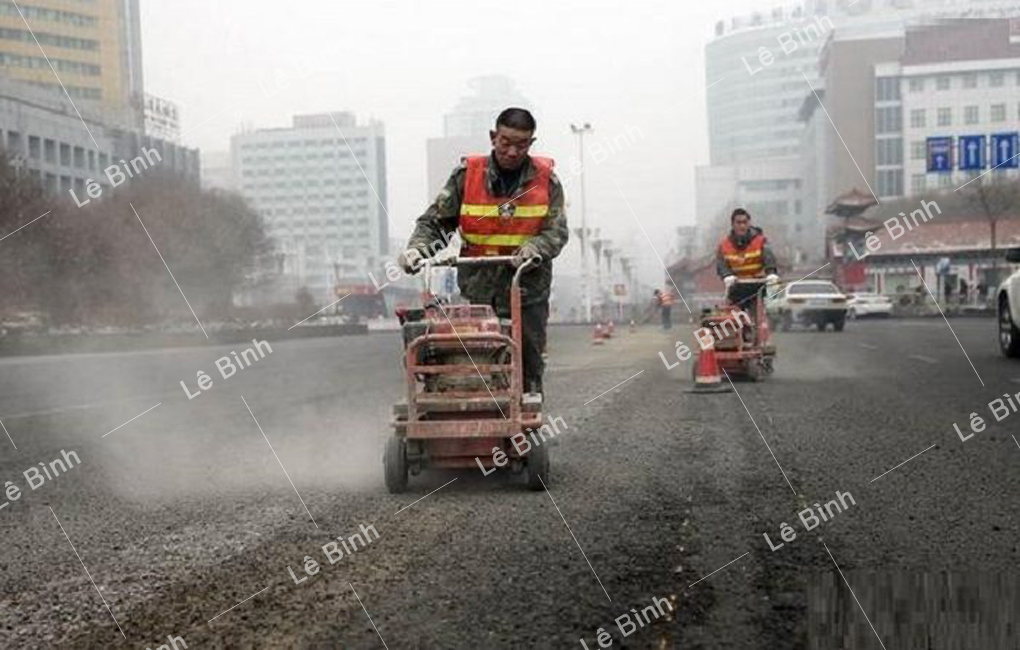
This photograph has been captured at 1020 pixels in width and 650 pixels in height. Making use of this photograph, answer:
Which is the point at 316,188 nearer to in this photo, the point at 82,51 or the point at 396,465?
the point at 82,51

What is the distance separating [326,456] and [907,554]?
424 cm

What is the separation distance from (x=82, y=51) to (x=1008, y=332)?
36.0 metres

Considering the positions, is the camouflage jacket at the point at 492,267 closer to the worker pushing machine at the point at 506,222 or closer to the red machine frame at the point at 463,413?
the worker pushing machine at the point at 506,222

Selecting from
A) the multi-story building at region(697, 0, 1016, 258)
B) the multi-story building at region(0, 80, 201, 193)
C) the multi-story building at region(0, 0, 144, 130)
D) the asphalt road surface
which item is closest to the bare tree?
the multi-story building at region(697, 0, 1016, 258)

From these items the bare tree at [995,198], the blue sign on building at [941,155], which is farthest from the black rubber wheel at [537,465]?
the bare tree at [995,198]

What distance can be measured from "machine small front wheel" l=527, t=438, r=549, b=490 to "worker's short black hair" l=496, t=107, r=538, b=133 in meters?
1.82

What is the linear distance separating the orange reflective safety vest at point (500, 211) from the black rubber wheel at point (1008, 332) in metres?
11.1

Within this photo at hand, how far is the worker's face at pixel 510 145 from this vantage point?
575 centimetres

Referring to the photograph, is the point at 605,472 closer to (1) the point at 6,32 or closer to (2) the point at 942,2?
(1) the point at 6,32

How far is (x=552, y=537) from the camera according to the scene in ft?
13.9

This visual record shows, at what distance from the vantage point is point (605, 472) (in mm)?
5797

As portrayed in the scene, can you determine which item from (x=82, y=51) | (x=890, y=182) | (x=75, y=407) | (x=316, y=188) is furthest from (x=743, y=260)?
(x=890, y=182)

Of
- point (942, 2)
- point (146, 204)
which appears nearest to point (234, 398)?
point (146, 204)

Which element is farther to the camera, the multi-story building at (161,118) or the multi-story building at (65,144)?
the multi-story building at (65,144)
